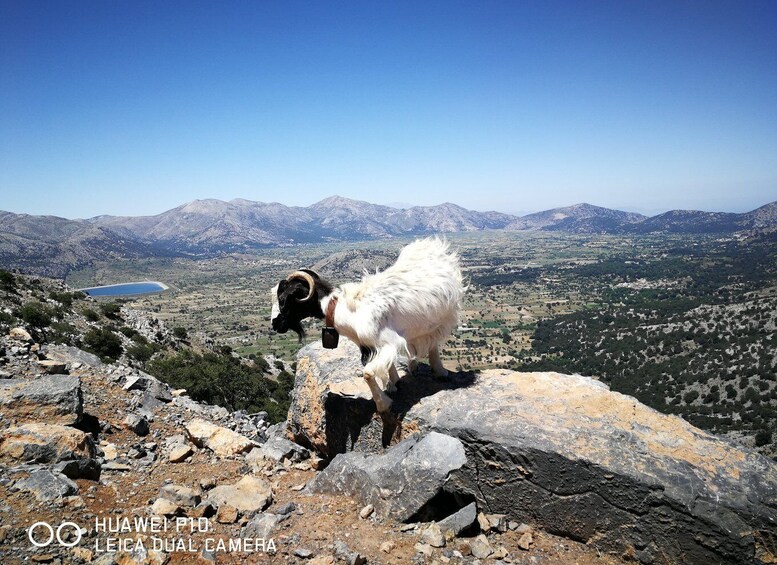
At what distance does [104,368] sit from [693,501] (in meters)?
13.5

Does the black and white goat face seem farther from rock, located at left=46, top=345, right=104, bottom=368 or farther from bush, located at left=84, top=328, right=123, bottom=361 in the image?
bush, located at left=84, top=328, right=123, bottom=361

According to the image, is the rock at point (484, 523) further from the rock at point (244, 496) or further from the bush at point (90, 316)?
the bush at point (90, 316)

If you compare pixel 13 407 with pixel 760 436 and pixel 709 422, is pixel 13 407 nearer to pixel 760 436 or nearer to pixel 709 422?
pixel 760 436

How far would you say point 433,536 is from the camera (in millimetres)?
5379

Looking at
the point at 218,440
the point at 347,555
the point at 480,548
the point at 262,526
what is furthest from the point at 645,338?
the point at 262,526

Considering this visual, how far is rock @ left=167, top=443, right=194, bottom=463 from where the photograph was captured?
25.9ft

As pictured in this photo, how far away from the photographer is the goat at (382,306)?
6.97m

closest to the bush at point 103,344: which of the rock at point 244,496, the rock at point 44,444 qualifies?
the rock at point 44,444

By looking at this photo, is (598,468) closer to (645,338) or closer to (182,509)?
(182,509)

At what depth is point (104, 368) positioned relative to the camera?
1180 centimetres

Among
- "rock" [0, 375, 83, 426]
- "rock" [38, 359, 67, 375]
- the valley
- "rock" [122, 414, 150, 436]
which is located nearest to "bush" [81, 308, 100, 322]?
the valley

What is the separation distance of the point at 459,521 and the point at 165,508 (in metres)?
3.96

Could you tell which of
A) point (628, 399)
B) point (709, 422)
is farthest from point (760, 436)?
point (628, 399)

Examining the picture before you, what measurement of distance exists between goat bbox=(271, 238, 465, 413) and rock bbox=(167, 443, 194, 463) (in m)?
3.18
